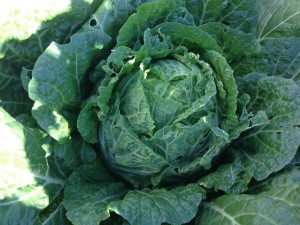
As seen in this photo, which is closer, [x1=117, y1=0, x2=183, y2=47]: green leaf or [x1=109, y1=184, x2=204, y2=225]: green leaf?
[x1=109, y1=184, x2=204, y2=225]: green leaf

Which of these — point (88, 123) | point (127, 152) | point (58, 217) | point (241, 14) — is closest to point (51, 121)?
point (88, 123)

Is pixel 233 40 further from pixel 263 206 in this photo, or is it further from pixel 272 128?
pixel 263 206

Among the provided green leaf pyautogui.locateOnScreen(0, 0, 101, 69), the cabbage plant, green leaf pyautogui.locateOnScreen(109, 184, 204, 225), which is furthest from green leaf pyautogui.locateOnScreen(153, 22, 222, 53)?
green leaf pyautogui.locateOnScreen(109, 184, 204, 225)

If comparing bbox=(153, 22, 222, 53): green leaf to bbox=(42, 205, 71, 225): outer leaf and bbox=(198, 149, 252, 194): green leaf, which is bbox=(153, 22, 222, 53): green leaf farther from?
bbox=(42, 205, 71, 225): outer leaf

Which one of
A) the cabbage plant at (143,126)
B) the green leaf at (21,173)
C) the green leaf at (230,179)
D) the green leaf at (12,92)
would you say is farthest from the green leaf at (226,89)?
the green leaf at (12,92)

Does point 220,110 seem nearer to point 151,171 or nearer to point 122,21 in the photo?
point 151,171

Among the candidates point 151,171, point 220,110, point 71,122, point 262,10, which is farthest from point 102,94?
point 262,10

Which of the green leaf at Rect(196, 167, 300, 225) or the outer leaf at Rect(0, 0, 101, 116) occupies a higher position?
the outer leaf at Rect(0, 0, 101, 116)
